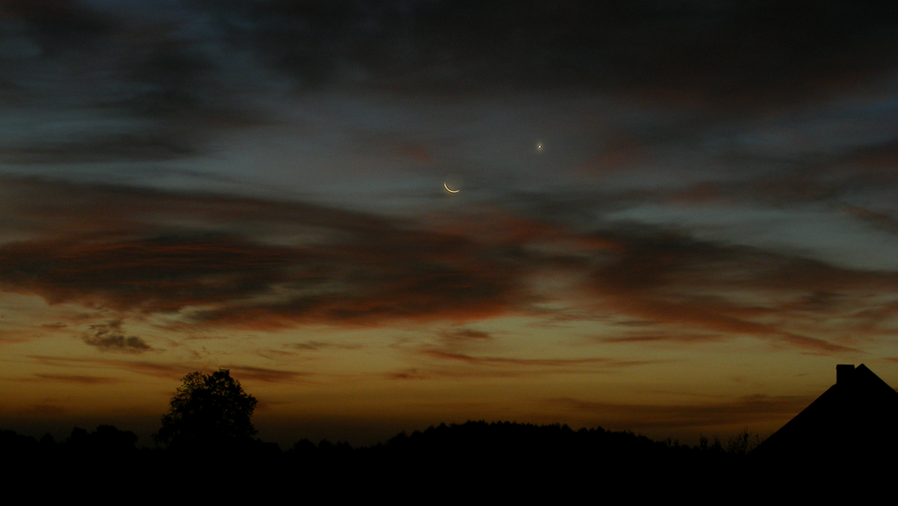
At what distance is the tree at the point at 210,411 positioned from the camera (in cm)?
6688

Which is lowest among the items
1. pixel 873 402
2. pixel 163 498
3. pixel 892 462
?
pixel 163 498

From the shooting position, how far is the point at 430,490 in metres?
35.0

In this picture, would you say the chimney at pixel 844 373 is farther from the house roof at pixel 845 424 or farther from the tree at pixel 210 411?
the tree at pixel 210 411

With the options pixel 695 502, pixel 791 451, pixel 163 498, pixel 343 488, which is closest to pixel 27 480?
pixel 163 498

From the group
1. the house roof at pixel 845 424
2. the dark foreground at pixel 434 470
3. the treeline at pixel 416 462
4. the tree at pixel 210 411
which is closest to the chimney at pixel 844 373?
the house roof at pixel 845 424

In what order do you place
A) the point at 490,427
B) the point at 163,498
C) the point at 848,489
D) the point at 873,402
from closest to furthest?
the point at 163,498
the point at 848,489
the point at 873,402
the point at 490,427

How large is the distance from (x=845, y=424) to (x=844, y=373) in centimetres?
274

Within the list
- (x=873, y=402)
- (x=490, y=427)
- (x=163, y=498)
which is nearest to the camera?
(x=163, y=498)

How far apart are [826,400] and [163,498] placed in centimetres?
3097

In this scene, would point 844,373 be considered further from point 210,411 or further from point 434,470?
point 210,411

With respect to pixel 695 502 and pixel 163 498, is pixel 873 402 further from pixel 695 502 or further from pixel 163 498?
pixel 163 498

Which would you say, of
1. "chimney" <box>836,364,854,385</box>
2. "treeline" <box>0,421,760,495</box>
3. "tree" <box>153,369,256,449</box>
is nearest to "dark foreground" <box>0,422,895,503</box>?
"treeline" <box>0,421,760,495</box>

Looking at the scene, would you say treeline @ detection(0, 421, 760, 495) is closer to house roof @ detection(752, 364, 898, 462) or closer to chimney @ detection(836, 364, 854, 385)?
house roof @ detection(752, 364, 898, 462)

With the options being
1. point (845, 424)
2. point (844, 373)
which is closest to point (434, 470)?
point (845, 424)
